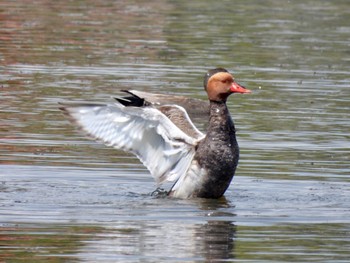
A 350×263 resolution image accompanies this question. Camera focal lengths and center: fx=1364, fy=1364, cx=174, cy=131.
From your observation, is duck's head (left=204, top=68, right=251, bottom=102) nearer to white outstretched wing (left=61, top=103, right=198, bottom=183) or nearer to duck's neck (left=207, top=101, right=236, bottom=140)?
duck's neck (left=207, top=101, right=236, bottom=140)

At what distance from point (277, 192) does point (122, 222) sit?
208 centimetres

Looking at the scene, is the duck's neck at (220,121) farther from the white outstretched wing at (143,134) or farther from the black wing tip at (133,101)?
the black wing tip at (133,101)

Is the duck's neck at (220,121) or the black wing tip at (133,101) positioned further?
the black wing tip at (133,101)

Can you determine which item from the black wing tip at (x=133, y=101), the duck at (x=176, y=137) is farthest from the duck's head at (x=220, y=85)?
the black wing tip at (x=133, y=101)

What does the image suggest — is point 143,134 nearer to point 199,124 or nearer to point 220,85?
point 220,85

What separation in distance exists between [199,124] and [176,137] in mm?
4183

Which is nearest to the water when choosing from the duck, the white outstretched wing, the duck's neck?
the duck

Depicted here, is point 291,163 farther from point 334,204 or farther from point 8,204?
point 8,204

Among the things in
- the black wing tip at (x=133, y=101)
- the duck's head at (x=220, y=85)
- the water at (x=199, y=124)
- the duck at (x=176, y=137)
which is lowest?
the water at (x=199, y=124)

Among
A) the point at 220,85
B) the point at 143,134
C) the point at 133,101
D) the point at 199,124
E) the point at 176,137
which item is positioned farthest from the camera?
the point at 199,124

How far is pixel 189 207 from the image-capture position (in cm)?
1184

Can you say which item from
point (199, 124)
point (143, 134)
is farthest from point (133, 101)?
point (199, 124)

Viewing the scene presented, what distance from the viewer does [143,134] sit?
40.0 feet

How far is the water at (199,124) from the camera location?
10188mm
